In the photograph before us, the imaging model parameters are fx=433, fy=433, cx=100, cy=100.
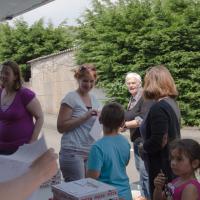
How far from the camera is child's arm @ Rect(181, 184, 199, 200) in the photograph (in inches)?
90.1

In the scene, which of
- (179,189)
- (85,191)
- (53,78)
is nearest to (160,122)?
(179,189)

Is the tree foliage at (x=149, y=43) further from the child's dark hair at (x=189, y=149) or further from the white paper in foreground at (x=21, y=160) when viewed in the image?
the white paper in foreground at (x=21, y=160)

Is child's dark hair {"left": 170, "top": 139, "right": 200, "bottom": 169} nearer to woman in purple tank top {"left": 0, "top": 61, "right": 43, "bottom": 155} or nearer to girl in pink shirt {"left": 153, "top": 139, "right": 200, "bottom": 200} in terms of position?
girl in pink shirt {"left": 153, "top": 139, "right": 200, "bottom": 200}

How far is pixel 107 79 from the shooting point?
13828mm

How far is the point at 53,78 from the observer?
19.0m

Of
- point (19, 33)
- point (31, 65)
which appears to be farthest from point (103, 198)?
point (19, 33)

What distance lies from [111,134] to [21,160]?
151 centimetres

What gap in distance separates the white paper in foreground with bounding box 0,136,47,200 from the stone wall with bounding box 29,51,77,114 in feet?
48.4

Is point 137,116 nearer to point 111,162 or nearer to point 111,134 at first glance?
point 111,134

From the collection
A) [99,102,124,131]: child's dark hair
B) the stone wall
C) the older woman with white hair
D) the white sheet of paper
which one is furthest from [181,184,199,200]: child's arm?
the stone wall

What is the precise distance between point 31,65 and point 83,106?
18.5m

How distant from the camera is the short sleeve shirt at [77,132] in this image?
3.45 m

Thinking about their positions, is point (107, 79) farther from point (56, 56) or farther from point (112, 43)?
point (56, 56)

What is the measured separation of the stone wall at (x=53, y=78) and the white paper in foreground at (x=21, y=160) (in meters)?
14.7
